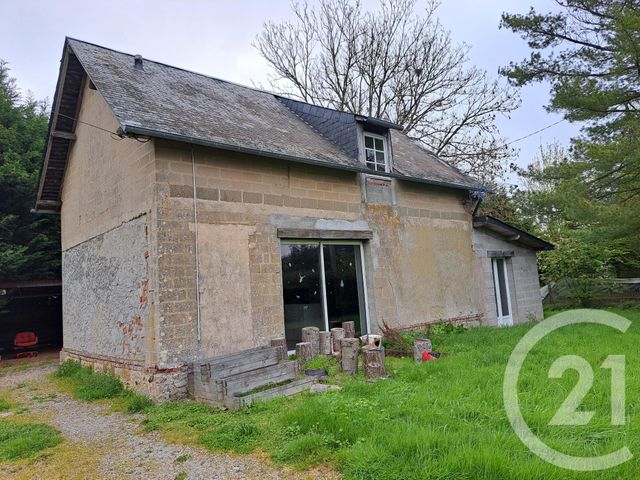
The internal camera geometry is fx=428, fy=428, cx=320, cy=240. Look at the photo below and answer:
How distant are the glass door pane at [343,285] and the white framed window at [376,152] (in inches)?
85.8

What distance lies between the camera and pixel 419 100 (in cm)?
2111

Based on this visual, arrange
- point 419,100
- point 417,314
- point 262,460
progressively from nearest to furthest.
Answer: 1. point 262,460
2. point 417,314
3. point 419,100

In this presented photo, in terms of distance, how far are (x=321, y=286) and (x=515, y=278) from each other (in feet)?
24.1

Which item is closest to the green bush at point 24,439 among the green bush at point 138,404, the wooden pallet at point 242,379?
the green bush at point 138,404

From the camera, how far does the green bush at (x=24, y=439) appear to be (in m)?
4.68

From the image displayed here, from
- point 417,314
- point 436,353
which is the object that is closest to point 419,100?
point 417,314

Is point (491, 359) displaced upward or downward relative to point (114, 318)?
downward

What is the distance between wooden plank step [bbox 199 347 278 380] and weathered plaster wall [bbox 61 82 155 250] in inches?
107

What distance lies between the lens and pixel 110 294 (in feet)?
27.0

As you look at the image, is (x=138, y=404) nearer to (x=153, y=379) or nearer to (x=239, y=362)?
(x=153, y=379)

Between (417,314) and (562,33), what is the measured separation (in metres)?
9.77

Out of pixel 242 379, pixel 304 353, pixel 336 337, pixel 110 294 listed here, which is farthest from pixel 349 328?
pixel 110 294

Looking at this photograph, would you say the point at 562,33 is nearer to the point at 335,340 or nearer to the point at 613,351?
the point at 613,351

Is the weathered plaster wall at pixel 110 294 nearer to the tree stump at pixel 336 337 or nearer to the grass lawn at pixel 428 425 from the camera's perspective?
the grass lawn at pixel 428 425
